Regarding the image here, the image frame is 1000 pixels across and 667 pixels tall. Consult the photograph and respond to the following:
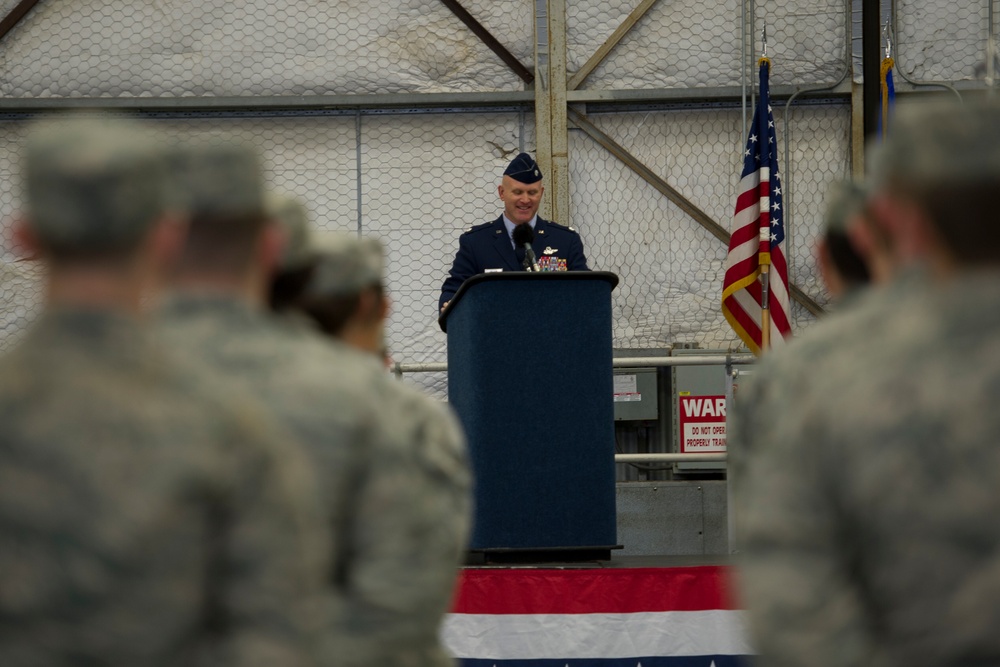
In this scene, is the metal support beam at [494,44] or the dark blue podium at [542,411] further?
the metal support beam at [494,44]

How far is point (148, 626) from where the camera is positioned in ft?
4.67

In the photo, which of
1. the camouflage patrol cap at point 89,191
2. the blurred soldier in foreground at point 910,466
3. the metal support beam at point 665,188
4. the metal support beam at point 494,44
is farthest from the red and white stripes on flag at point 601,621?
the metal support beam at point 494,44

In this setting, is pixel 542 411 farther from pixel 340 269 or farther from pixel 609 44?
pixel 609 44

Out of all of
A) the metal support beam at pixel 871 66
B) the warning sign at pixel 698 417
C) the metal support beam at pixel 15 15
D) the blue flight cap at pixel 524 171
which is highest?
the metal support beam at pixel 15 15

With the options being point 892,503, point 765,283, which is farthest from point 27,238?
point 765,283

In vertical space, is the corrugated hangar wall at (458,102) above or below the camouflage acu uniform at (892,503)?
above

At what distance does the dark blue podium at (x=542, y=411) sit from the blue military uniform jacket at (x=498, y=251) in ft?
3.97

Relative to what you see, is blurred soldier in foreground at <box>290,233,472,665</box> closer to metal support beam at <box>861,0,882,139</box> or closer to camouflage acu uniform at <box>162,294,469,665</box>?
camouflage acu uniform at <box>162,294,469,665</box>

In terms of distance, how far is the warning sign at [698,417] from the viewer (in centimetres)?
867

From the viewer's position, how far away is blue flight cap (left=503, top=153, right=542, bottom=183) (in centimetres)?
591

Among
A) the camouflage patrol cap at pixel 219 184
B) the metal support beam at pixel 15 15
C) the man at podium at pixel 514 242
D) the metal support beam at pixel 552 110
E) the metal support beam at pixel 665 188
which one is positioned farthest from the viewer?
the metal support beam at pixel 15 15

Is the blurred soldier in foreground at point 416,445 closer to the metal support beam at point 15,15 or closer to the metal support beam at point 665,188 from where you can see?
→ the metal support beam at point 665,188

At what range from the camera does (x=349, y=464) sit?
6.10ft

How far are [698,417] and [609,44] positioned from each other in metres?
2.64
